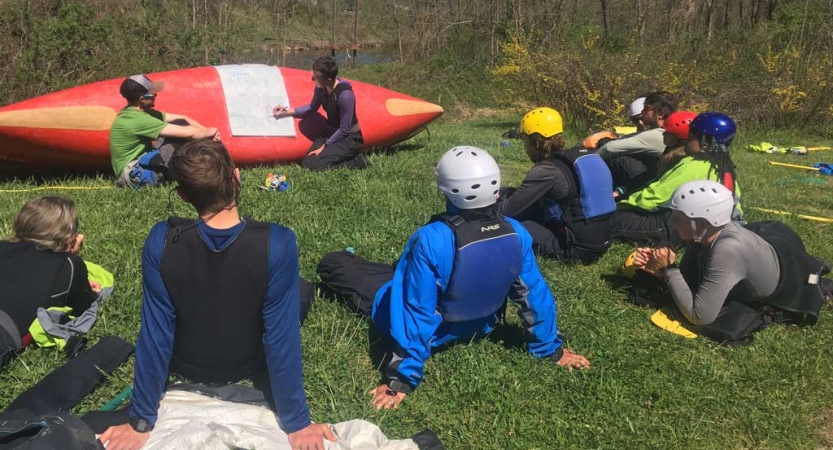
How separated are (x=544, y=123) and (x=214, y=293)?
8.48ft

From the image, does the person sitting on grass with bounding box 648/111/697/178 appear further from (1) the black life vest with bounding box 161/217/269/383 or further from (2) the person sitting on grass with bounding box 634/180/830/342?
(1) the black life vest with bounding box 161/217/269/383

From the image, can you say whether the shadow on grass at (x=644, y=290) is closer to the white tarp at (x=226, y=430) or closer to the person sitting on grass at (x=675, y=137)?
the person sitting on grass at (x=675, y=137)

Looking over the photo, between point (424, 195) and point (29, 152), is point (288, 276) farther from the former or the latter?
point (29, 152)

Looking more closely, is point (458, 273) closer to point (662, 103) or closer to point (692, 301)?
point (692, 301)

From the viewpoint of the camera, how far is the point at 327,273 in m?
3.70

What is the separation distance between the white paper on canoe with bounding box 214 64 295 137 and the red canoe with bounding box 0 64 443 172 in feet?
0.04

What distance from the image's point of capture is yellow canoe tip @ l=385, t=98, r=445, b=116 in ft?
25.9

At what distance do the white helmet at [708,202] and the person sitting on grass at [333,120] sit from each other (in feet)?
13.6

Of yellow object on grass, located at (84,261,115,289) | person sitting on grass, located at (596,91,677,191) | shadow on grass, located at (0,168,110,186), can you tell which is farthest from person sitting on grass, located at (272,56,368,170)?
yellow object on grass, located at (84,261,115,289)

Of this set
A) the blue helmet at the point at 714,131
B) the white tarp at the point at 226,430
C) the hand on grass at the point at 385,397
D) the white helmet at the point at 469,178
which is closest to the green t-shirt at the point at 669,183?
the blue helmet at the point at 714,131

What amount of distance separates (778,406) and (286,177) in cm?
469

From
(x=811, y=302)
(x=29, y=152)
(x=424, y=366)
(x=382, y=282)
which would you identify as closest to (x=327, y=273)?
(x=382, y=282)

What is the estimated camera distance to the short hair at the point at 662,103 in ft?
16.9

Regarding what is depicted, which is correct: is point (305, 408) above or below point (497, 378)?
above
